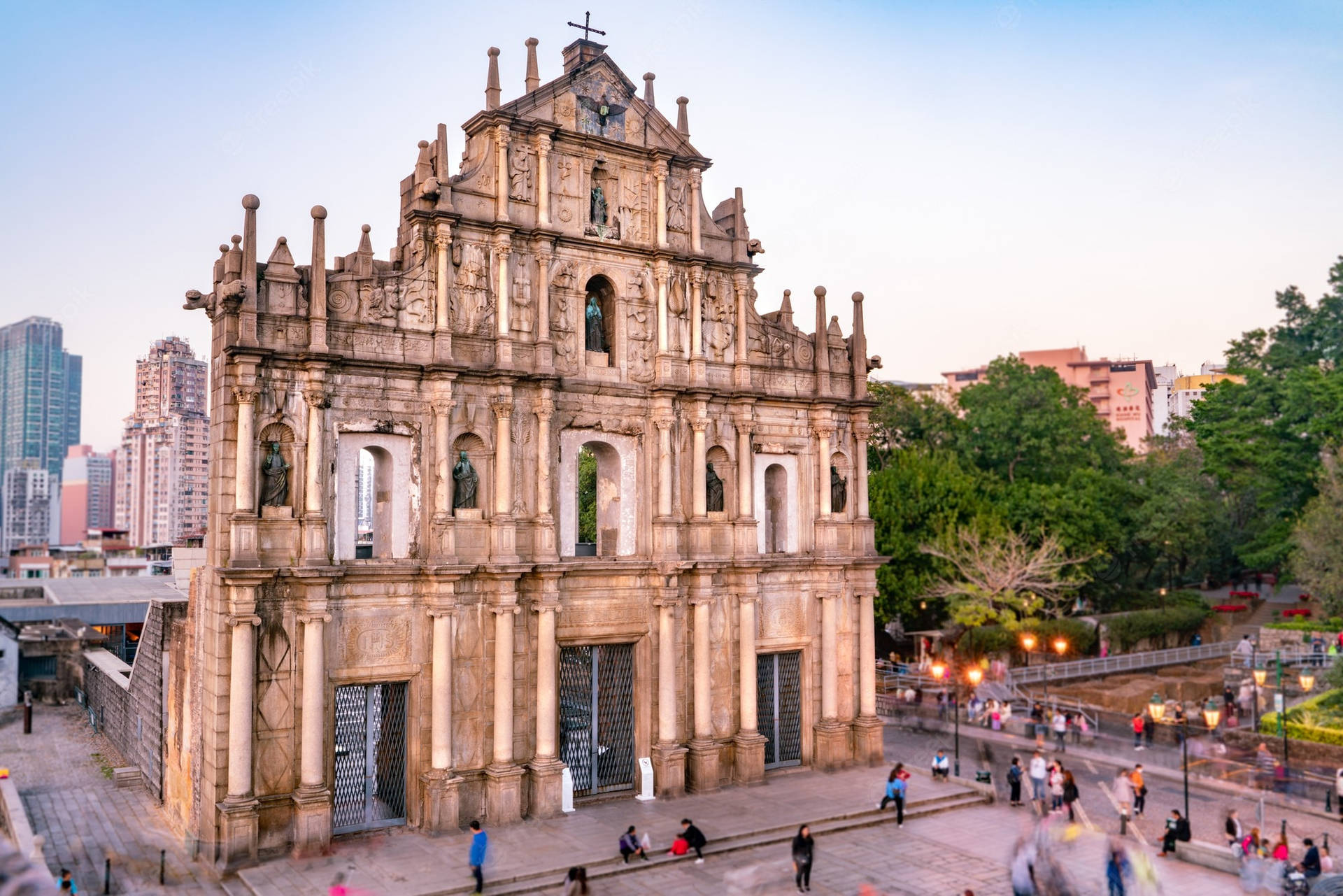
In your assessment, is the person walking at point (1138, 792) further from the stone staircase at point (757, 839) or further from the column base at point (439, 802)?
the column base at point (439, 802)

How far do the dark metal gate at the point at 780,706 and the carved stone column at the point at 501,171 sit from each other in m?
13.2

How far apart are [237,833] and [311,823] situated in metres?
1.40

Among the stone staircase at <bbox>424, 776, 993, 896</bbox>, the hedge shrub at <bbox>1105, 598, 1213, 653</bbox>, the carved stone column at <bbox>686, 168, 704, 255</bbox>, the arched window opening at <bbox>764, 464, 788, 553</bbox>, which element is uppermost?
the carved stone column at <bbox>686, 168, 704, 255</bbox>

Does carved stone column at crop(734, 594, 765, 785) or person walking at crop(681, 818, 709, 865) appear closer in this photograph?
person walking at crop(681, 818, 709, 865)

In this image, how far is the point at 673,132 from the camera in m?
27.1

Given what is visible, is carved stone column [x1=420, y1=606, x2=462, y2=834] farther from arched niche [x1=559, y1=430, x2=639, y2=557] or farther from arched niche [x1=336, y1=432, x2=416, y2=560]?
arched niche [x1=559, y1=430, x2=639, y2=557]

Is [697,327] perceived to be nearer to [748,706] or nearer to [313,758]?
[748,706]

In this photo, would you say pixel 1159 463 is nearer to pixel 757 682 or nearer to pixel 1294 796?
pixel 1294 796

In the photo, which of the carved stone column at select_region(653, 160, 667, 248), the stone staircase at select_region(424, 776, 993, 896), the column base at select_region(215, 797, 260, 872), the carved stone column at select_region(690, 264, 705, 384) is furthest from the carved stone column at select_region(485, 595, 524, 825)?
the carved stone column at select_region(653, 160, 667, 248)

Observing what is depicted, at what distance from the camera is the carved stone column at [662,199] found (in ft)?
87.7

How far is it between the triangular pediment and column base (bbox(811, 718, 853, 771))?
15525 millimetres

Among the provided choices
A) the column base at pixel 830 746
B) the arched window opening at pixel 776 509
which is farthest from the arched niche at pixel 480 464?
the column base at pixel 830 746

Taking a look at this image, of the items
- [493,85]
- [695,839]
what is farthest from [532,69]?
[695,839]

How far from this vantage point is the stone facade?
2133 cm
